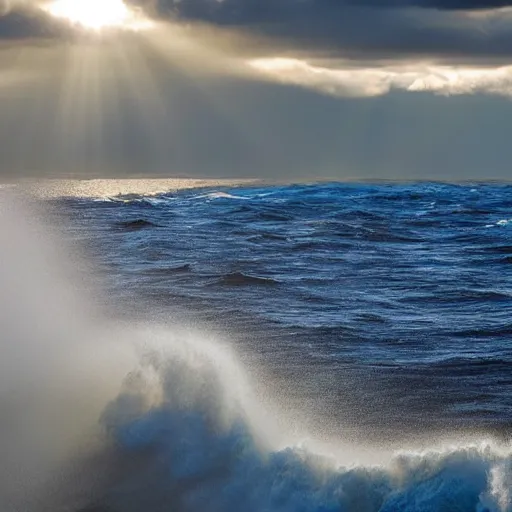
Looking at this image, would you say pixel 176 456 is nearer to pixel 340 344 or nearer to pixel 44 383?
pixel 44 383

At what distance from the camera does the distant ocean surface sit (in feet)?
49.9

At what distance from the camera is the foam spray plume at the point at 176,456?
49.2ft

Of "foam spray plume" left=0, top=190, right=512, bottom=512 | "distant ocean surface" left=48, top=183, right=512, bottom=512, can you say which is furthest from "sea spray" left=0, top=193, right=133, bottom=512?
"distant ocean surface" left=48, top=183, right=512, bottom=512

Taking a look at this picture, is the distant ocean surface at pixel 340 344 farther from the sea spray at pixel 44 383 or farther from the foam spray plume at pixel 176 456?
the sea spray at pixel 44 383

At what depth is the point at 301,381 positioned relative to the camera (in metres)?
24.2

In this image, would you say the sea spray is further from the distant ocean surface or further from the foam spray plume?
the distant ocean surface

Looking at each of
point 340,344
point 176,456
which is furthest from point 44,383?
point 340,344

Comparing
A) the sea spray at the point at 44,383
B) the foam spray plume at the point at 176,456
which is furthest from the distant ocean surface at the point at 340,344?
the sea spray at the point at 44,383

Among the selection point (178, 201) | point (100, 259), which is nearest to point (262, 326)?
point (100, 259)

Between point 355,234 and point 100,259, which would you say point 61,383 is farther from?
point 355,234

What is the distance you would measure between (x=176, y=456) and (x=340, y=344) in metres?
12.9

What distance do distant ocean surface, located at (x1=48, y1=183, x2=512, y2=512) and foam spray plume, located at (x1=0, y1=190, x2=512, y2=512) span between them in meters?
0.04

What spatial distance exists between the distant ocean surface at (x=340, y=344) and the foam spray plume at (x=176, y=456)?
4cm

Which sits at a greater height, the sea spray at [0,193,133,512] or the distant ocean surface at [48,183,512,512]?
the sea spray at [0,193,133,512]
